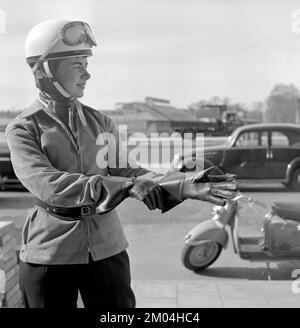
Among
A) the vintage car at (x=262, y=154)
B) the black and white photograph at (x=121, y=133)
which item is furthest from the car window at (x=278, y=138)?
the black and white photograph at (x=121, y=133)

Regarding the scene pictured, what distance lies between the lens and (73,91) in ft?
5.75

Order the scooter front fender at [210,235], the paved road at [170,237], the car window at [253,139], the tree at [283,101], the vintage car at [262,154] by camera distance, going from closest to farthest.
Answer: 1. the tree at [283,101]
2. the scooter front fender at [210,235]
3. the paved road at [170,237]
4. the vintage car at [262,154]
5. the car window at [253,139]

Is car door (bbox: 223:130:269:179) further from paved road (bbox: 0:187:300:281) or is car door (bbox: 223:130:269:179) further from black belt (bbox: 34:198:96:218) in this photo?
black belt (bbox: 34:198:96:218)

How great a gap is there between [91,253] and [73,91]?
1.76 ft

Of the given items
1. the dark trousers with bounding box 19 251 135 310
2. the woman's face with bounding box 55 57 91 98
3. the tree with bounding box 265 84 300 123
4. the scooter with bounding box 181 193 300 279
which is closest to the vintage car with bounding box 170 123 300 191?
the tree with bounding box 265 84 300 123

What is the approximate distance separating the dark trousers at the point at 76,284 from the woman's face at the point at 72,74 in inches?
22.7

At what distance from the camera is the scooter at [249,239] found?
3.84 metres

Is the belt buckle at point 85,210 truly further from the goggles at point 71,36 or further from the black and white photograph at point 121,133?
the goggles at point 71,36

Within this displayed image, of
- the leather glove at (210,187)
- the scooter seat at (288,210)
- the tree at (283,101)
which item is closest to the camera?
the leather glove at (210,187)

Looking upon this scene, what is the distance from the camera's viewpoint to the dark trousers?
182 centimetres

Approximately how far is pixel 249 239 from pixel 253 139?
375cm

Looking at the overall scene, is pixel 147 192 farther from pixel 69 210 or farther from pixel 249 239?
pixel 249 239

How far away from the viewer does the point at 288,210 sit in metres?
3.79
